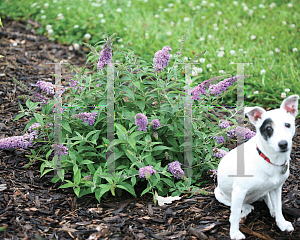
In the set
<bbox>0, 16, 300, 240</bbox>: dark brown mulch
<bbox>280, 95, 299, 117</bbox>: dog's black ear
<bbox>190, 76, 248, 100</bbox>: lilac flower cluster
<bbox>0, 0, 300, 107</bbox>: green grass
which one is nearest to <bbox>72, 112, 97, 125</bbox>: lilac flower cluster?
<bbox>0, 16, 300, 240</bbox>: dark brown mulch

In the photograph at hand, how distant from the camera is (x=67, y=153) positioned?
3029 mm

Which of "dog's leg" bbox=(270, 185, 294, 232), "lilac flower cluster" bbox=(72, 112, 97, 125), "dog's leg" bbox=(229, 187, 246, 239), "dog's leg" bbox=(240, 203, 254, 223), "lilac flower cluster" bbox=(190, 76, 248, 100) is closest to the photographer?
"dog's leg" bbox=(229, 187, 246, 239)

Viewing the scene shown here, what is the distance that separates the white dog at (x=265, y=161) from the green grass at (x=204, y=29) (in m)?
2.73

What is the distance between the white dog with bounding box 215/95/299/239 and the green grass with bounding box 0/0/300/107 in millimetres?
2727

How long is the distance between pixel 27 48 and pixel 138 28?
7.54 feet

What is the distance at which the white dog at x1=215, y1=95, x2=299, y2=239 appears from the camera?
7.37 feet

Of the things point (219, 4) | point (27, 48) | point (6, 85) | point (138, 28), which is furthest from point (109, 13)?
point (6, 85)

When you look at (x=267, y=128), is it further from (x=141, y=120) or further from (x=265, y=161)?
(x=141, y=120)

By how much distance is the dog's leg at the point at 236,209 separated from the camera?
2.45 meters

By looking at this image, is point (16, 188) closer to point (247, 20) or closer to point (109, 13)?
point (109, 13)

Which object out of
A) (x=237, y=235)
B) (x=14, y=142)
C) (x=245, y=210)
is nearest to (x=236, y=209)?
(x=237, y=235)

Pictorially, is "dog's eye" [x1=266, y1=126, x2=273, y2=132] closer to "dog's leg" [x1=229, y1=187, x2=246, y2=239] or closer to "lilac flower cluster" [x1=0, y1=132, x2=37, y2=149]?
"dog's leg" [x1=229, y1=187, x2=246, y2=239]

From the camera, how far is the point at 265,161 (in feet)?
7.77

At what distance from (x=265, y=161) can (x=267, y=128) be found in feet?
0.89
